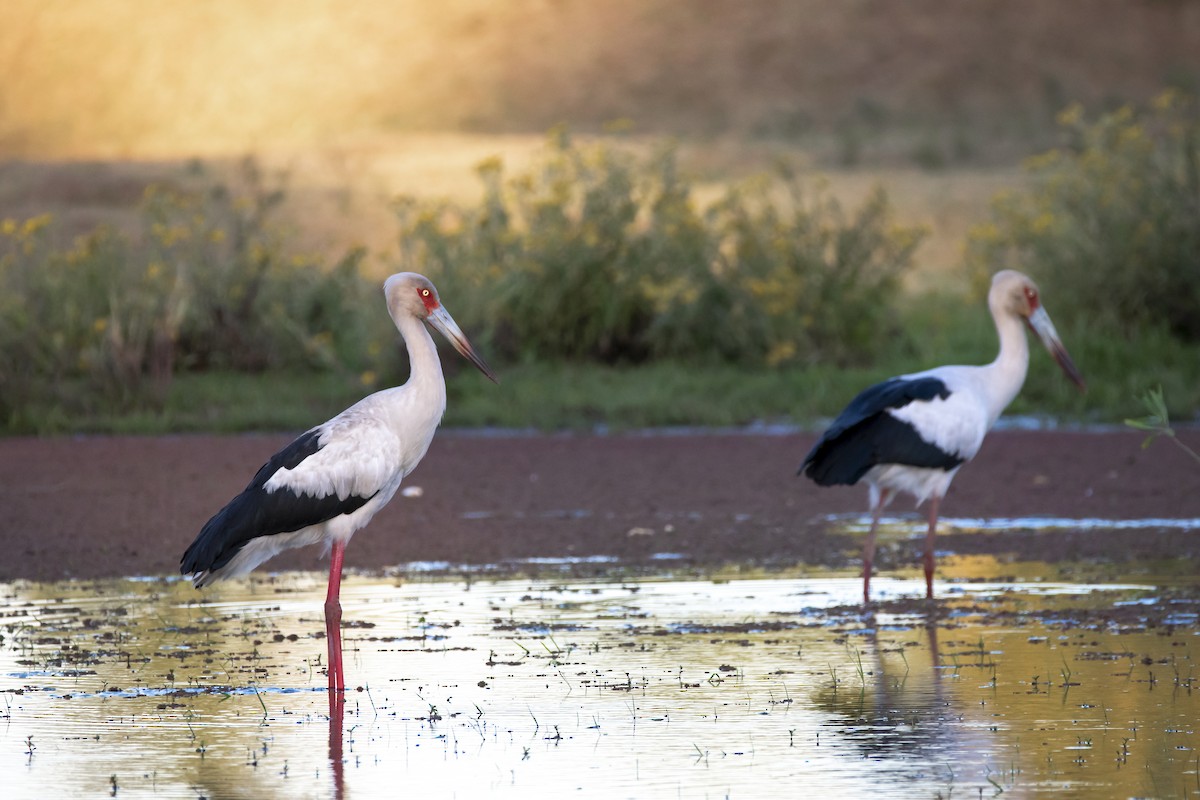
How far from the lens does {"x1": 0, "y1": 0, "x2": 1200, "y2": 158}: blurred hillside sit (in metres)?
41.3

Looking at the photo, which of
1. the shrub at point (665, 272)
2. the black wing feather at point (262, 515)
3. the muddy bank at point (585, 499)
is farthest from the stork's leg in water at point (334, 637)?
the shrub at point (665, 272)

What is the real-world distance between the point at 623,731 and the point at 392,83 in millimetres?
38858

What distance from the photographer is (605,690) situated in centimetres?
612

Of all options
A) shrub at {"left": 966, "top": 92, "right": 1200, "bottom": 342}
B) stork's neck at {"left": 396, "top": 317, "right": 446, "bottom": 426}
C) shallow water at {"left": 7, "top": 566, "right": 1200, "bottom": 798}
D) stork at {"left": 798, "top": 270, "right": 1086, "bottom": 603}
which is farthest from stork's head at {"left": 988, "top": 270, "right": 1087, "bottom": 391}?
shrub at {"left": 966, "top": 92, "right": 1200, "bottom": 342}

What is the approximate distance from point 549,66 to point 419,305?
123 ft

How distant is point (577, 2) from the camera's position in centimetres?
4697

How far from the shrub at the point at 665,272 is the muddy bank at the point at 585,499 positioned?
2576mm

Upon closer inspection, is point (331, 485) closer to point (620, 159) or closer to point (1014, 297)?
point (1014, 297)

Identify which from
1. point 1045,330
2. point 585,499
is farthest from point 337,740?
point 585,499

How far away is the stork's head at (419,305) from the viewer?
7.18 meters

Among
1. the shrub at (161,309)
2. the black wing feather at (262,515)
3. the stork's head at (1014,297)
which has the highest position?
the shrub at (161,309)

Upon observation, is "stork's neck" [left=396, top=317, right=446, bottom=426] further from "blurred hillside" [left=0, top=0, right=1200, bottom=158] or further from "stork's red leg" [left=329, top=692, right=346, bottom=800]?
"blurred hillside" [left=0, top=0, right=1200, bottom=158]

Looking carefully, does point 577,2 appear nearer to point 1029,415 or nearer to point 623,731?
point 1029,415

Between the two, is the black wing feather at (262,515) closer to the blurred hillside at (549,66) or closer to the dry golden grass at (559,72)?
the dry golden grass at (559,72)
